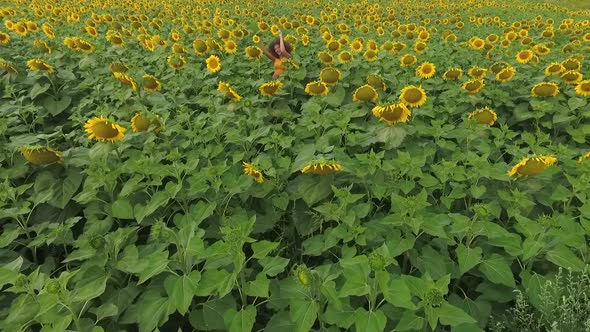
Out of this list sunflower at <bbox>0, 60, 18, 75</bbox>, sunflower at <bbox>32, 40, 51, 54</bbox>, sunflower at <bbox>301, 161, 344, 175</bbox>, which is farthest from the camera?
sunflower at <bbox>32, 40, 51, 54</bbox>

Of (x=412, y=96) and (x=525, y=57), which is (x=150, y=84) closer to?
(x=412, y=96)

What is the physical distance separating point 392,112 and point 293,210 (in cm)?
111

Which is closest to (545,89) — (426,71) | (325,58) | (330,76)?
(426,71)

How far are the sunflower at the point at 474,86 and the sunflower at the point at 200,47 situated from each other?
3.72 m

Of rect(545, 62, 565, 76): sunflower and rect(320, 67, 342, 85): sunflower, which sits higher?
rect(320, 67, 342, 85): sunflower

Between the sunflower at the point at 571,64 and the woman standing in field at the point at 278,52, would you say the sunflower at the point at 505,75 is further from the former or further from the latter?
the woman standing in field at the point at 278,52

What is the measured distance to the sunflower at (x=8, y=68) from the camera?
4457mm

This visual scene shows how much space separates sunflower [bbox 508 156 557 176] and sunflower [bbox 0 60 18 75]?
525 centimetres

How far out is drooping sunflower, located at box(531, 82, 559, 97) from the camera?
408cm

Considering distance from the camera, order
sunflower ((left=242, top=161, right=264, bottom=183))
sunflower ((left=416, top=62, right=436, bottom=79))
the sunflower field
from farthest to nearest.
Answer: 1. sunflower ((left=416, top=62, right=436, bottom=79))
2. sunflower ((left=242, top=161, right=264, bottom=183))
3. the sunflower field

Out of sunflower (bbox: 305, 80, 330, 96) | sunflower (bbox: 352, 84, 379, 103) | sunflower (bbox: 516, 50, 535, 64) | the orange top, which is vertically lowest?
sunflower (bbox: 516, 50, 535, 64)

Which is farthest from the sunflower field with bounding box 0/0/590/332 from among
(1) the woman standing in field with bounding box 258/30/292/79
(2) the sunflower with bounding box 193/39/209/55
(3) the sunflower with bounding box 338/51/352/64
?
(2) the sunflower with bounding box 193/39/209/55

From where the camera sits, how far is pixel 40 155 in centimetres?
280

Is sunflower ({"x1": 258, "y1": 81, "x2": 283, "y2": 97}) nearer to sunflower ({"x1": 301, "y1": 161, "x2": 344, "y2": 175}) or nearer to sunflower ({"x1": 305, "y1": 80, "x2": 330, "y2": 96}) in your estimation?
sunflower ({"x1": 305, "y1": 80, "x2": 330, "y2": 96})
